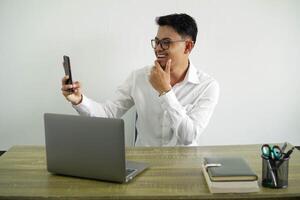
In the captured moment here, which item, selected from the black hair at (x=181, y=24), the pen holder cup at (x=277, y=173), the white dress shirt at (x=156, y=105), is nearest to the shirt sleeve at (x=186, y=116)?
the white dress shirt at (x=156, y=105)

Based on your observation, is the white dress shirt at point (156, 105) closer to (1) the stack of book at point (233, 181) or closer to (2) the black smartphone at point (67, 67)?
(2) the black smartphone at point (67, 67)

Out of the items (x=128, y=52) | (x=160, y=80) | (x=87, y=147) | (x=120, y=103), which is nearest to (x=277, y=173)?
(x=87, y=147)

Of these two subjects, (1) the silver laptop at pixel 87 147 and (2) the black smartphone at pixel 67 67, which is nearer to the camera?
(1) the silver laptop at pixel 87 147

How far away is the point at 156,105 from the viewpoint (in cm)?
212

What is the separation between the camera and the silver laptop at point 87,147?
1.23 m

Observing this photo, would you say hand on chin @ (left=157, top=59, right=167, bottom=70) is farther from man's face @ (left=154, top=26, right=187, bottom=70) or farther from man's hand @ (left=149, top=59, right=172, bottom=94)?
man's hand @ (left=149, top=59, right=172, bottom=94)

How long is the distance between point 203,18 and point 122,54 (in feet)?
1.91

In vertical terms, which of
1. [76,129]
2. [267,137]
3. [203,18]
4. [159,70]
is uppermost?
[203,18]

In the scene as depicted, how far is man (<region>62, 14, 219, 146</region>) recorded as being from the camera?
6.48ft

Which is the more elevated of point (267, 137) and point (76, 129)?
point (76, 129)

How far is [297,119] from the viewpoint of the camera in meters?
2.60

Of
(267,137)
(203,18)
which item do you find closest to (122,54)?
(203,18)

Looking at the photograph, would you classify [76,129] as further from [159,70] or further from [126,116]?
[126,116]

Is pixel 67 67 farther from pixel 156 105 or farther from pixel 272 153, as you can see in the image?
pixel 272 153
